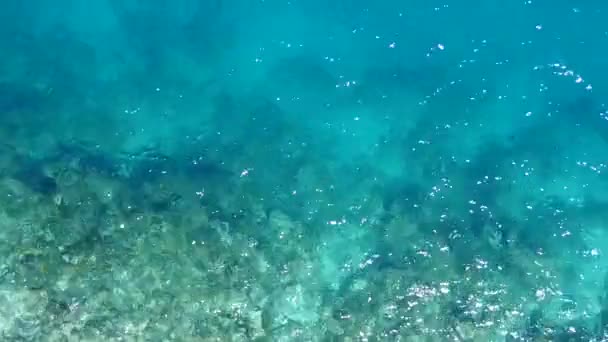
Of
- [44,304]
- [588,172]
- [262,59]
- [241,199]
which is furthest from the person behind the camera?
[262,59]

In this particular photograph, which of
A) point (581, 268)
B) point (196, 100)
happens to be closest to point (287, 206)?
point (196, 100)

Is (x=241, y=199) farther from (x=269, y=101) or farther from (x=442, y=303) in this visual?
(x=442, y=303)

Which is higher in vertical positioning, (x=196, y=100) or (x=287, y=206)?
(x=196, y=100)

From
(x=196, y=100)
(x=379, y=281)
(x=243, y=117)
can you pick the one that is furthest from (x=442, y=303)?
(x=196, y=100)

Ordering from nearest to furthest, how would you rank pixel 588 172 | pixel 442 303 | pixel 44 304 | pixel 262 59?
pixel 44 304
pixel 442 303
pixel 588 172
pixel 262 59

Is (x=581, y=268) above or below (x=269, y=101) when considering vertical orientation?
below

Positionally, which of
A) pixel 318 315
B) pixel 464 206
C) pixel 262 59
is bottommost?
pixel 318 315

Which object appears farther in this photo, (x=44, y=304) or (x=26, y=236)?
(x=26, y=236)

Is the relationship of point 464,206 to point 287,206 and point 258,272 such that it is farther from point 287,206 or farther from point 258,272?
point 258,272
